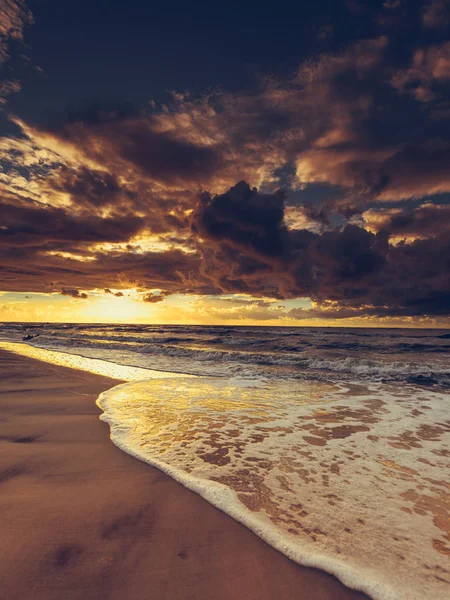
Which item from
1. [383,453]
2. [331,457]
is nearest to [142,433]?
[331,457]

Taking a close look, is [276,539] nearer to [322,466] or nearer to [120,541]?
[120,541]

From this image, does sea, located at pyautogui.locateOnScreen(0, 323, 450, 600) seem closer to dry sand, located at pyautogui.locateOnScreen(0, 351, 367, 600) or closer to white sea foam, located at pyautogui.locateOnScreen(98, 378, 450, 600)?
white sea foam, located at pyautogui.locateOnScreen(98, 378, 450, 600)

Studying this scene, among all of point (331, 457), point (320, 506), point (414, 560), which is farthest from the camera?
point (331, 457)

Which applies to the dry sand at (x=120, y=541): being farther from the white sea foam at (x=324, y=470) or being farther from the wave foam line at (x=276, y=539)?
the white sea foam at (x=324, y=470)

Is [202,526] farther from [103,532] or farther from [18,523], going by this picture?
[18,523]

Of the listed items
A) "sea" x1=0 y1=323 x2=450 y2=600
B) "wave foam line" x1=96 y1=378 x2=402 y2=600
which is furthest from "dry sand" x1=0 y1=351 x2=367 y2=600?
"sea" x1=0 y1=323 x2=450 y2=600

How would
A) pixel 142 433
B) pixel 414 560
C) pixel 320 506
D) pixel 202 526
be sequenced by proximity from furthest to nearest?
1. pixel 142 433
2. pixel 320 506
3. pixel 202 526
4. pixel 414 560

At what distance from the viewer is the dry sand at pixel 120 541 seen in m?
2.18

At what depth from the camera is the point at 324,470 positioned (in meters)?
4.32

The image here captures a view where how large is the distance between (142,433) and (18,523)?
115 inches

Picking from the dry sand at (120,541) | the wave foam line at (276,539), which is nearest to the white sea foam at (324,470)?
the wave foam line at (276,539)

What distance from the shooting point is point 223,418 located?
22.3 ft

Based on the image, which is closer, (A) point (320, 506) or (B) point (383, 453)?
(A) point (320, 506)

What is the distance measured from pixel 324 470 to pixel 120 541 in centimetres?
286
